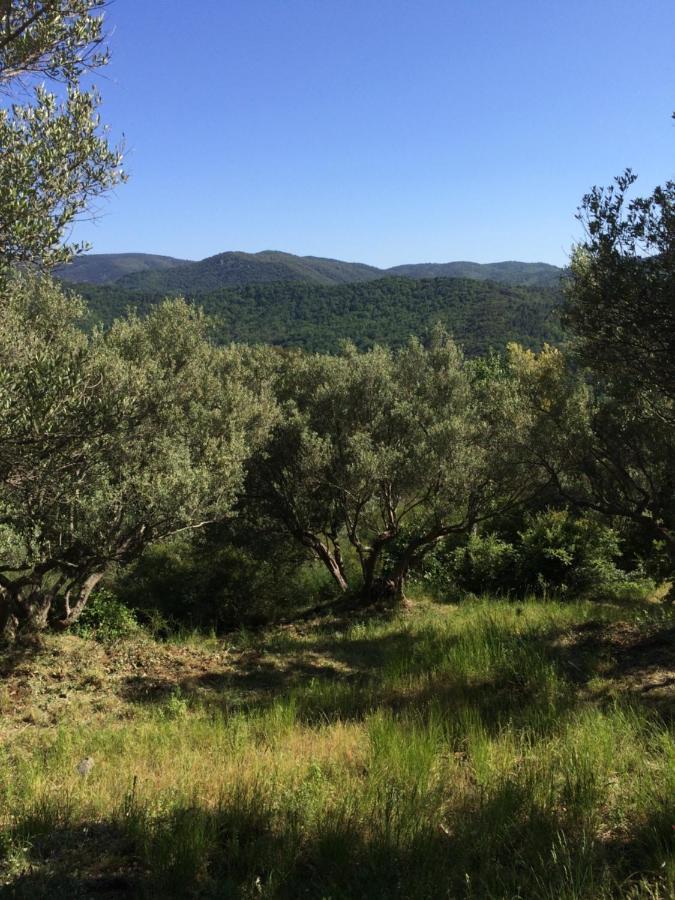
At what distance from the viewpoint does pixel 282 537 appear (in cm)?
1507

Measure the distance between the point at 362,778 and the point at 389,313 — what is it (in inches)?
6982

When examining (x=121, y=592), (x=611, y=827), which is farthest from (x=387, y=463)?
(x=611, y=827)

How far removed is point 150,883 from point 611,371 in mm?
7260

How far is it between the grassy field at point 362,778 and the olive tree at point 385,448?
4.64m

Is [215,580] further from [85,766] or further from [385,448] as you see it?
[85,766]

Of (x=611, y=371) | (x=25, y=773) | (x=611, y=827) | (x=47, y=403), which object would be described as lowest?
(x=25, y=773)

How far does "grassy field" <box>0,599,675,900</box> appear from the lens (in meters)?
3.46

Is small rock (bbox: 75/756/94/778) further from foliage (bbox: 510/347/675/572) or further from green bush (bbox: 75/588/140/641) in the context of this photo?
foliage (bbox: 510/347/675/572)

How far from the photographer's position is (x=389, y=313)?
175 m

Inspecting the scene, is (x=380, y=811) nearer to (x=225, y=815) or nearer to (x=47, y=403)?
(x=225, y=815)

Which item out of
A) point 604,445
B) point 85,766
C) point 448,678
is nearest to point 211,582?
point 448,678

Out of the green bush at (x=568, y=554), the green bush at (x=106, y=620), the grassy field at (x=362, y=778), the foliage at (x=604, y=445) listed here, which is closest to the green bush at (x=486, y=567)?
the green bush at (x=568, y=554)

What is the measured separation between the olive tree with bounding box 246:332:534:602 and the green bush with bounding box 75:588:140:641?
3.94 meters

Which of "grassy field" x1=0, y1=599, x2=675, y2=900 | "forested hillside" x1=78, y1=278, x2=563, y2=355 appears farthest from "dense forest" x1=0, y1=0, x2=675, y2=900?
"forested hillside" x1=78, y1=278, x2=563, y2=355
